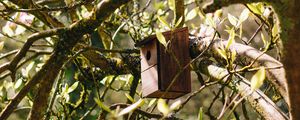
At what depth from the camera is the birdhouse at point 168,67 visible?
4.92ft

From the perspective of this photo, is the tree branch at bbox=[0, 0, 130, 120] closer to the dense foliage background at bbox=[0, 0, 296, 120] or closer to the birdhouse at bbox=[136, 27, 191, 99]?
the dense foliage background at bbox=[0, 0, 296, 120]

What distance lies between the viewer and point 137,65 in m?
1.83

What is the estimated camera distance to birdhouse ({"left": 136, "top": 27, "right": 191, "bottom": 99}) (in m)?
1.50

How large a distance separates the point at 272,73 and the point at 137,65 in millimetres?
781

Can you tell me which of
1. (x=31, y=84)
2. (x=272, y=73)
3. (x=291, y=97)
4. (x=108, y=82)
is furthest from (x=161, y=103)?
(x=108, y=82)

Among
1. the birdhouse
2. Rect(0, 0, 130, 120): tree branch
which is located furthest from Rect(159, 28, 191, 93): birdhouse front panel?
Rect(0, 0, 130, 120): tree branch

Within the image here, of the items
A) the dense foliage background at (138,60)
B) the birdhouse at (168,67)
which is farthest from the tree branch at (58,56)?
the birdhouse at (168,67)

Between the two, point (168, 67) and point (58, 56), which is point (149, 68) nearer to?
point (168, 67)

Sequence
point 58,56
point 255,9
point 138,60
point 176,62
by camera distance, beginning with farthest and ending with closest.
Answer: point 138,60 → point 176,62 → point 58,56 → point 255,9

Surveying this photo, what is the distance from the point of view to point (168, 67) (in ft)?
4.99

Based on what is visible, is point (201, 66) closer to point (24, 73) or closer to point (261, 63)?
point (261, 63)

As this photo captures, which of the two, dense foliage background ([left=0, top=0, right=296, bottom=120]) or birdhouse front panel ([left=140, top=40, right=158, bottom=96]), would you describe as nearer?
dense foliage background ([left=0, top=0, right=296, bottom=120])

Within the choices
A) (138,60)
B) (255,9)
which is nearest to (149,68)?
(138,60)

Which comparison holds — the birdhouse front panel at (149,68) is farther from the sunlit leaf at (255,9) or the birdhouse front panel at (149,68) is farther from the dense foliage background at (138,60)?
the sunlit leaf at (255,9)
